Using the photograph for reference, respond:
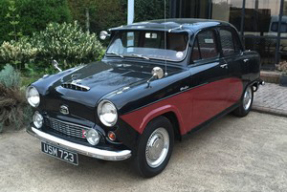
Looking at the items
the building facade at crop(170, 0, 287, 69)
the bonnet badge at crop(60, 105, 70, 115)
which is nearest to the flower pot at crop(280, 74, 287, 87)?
the building facade at crop(170, 0, 287, 69)

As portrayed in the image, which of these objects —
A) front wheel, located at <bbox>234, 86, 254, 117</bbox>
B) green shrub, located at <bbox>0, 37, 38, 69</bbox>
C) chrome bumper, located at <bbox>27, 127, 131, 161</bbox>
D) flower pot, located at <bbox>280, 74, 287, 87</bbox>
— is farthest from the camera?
flower pot, located at <bbox>280, 74, 287, 87</bbox>

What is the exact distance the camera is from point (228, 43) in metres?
5.18

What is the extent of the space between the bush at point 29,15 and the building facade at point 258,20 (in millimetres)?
4412

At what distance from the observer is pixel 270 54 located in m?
9.42

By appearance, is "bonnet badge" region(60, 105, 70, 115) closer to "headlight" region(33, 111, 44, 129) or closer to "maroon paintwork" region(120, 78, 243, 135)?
"headlight" region(33, 111, 44, 129)

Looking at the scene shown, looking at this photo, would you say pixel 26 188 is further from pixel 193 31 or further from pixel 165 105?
pixel 193 31

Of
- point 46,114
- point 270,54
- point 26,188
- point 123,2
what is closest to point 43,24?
point 46,114

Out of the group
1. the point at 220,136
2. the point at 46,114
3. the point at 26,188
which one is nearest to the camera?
the point at 26,188

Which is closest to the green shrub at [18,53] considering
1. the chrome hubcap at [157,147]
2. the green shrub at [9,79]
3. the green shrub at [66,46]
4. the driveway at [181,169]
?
the green shrub at [66,46]

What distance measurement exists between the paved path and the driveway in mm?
1138

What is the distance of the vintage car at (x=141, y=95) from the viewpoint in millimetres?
3287

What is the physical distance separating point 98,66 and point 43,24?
166 inches

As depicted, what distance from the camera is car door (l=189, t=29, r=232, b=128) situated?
419 centimetres

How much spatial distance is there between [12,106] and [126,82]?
2.47 metres
